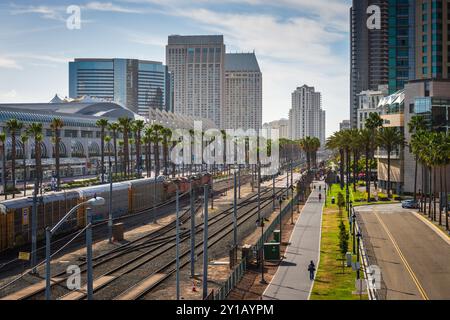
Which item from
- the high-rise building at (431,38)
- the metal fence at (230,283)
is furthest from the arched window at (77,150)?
the metal fence at (230,283)

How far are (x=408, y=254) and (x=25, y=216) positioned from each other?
107 ft

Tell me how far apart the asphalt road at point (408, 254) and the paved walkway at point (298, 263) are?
508 cm

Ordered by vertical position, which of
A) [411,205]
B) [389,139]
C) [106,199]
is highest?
[389,139]

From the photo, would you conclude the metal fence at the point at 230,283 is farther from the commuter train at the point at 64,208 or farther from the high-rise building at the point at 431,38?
the high-rise building at the point at 431,38

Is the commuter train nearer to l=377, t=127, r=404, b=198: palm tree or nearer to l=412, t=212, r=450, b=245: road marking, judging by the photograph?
l=412, t=212, r=450, b=245: road marking

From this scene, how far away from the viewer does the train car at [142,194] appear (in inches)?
3002

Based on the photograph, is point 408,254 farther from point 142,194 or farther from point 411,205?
point 142,194

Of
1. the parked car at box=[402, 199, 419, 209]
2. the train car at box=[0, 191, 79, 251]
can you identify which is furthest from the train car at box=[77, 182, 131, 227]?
the parked car at box=[402, 199, 419, 209]

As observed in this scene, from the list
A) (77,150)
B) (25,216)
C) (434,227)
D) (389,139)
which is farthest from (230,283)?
(77,150)

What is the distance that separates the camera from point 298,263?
46.7m

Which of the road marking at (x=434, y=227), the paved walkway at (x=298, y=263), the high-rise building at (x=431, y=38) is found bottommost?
the paved walkway at (x=298, y=263)

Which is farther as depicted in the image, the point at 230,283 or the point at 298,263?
the point at 298,263

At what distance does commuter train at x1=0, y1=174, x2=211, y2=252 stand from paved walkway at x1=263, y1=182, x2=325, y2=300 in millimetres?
12646
